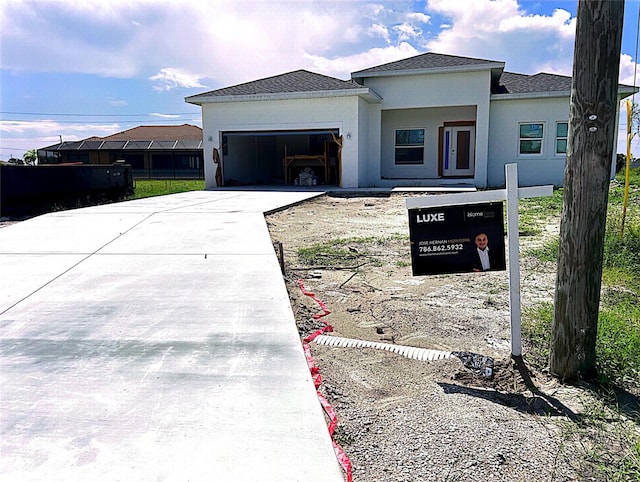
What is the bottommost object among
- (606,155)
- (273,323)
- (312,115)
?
(273,323)

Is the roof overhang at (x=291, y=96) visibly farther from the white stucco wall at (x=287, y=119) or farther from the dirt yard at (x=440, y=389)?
the dirt yard at (x=440, y=389)

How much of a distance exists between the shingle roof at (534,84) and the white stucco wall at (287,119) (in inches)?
254

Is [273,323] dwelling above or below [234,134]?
below

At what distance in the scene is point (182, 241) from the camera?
22.4ft

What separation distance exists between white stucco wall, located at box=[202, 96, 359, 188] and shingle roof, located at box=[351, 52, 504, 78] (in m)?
2.48

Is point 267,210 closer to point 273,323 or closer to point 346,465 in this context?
point 273,323

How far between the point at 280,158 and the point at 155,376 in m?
24.2

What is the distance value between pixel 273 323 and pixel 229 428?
4.52 ft

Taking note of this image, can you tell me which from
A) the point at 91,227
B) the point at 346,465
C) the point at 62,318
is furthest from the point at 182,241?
the point at 346,465

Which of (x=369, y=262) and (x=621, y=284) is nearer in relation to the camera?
(x=621, y=284)

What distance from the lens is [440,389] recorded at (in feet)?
10.1

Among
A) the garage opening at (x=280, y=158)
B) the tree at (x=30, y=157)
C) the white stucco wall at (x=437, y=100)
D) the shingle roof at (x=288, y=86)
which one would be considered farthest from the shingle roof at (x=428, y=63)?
the tree at (x=30, y=157)

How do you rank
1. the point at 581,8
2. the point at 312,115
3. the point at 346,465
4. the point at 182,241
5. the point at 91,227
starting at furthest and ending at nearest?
the point at 312,115 < the point at 91,227 < the point at 182,241 < the point at 581,8 < the point at 346,465

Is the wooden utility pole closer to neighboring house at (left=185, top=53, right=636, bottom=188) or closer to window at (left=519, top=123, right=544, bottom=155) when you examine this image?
neighboring house at (left=185, top=53, right=636, bottom=188)
